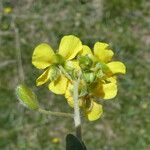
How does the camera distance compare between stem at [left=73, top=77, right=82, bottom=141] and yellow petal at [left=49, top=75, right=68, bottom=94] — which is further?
yellow petal at [left=49, top=75, right=68, bottom=94]

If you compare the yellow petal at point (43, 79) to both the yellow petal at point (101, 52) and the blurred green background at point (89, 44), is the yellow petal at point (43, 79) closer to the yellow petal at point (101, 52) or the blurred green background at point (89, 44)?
the yellow petal at point (101, 52)

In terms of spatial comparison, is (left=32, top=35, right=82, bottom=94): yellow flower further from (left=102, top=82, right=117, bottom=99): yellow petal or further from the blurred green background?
the blurred green background

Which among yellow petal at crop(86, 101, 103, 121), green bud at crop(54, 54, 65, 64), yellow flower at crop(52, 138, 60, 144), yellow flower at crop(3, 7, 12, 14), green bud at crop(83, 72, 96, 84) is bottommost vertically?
yellow flower at crop(52, 138, 60, 144)

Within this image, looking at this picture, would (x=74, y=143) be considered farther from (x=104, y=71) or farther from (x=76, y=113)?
(x=104, y=71)

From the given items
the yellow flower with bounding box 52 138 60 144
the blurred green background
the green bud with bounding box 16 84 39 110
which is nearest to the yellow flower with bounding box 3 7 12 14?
the blurred green background

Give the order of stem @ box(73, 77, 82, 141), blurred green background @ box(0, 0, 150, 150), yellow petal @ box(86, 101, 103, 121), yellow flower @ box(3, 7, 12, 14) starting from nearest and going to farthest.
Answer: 1. stem @ box(73, 77, 82, 141)
2. yellow petal @ box(86, 101, 103, 121)
3. blurred green background @ box(0, 0, 150, 150)
4. yellow flower @ box(3, 7, 12, 14)

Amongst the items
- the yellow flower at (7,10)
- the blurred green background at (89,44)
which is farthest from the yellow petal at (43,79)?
the yellow flower at (7,10)

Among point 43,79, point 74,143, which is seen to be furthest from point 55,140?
point 74,143

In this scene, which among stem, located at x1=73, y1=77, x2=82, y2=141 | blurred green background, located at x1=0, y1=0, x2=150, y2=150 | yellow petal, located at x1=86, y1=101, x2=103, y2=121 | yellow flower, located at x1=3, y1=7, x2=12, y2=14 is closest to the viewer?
stem, located at x1=73, y1=77, x2=82, y2=141
